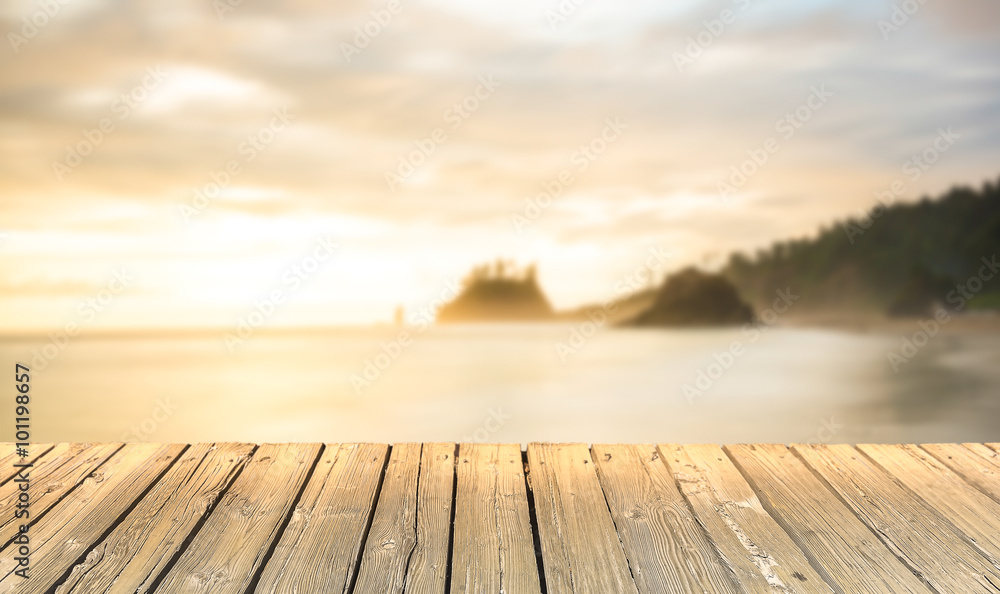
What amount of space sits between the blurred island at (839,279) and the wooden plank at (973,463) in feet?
8.96

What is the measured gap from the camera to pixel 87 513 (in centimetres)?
159

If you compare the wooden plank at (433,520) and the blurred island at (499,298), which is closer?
the wooden plank at (433,520)

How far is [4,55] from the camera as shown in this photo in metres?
4.51

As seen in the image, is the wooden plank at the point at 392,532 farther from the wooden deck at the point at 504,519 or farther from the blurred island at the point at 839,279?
the blurred island at the point at 839,279

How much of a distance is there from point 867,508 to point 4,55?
18.6 feet

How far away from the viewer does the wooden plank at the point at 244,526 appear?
1.27m

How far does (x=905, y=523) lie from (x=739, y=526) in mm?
418

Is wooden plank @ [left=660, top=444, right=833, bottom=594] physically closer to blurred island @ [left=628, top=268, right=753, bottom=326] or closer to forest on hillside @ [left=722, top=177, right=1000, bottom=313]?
blurred island @ [left=628, top=268, right=753, bottom=326]

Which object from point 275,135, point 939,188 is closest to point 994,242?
point 939,188

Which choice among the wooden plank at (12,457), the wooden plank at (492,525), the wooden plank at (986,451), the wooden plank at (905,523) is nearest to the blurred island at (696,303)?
the wooden plank at (986,451)

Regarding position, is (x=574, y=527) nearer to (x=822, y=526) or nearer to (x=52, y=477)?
(x=822, y=526)

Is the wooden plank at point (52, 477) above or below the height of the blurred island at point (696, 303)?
above

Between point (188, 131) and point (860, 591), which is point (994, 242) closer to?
point (860, 591)

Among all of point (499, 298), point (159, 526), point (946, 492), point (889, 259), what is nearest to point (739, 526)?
point (946, 492)
